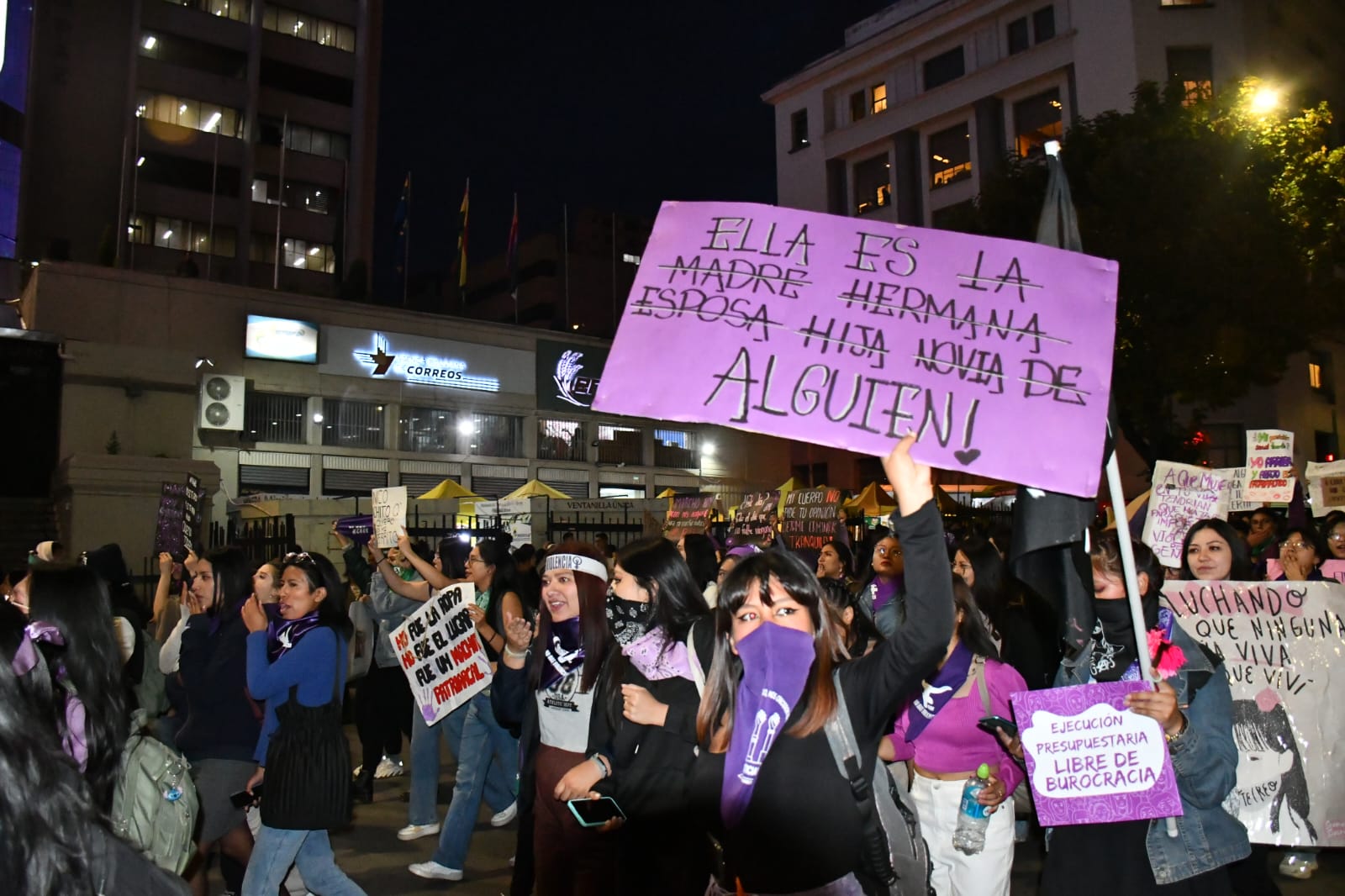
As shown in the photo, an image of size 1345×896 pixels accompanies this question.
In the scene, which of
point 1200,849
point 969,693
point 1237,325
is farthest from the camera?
point 1237,325

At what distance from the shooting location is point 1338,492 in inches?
442

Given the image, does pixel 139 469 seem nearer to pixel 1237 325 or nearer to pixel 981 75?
pixel 1237 325

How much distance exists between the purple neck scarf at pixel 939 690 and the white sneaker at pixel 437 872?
360 centimetres

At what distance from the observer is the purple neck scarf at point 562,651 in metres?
4.78

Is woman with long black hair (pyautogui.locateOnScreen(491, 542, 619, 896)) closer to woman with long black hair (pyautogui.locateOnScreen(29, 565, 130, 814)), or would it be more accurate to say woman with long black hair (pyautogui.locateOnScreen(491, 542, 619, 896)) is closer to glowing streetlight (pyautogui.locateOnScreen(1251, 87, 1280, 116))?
woman with long black hair (pyautogui.locateOnScreen(29, 565, 130, 814))

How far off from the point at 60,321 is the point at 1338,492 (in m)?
27.6

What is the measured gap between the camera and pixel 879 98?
43.5m

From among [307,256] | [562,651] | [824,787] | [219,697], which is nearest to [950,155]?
[307,256]

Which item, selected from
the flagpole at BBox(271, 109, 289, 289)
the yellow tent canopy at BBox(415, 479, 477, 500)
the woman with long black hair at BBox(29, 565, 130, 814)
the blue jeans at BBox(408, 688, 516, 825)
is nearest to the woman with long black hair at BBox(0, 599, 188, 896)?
the woman with long black hair at BBox(29, 565, 130, 814)

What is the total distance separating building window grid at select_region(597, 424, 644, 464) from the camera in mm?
35375

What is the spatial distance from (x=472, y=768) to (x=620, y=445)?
95.4 ft

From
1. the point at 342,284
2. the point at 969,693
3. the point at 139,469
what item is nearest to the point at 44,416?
the point at 139,469

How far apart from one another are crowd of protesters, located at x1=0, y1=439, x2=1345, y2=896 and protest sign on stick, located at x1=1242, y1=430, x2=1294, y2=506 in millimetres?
3767

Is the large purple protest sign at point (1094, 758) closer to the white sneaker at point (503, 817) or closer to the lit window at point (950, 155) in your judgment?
the white sneaker at point (503, 817)
